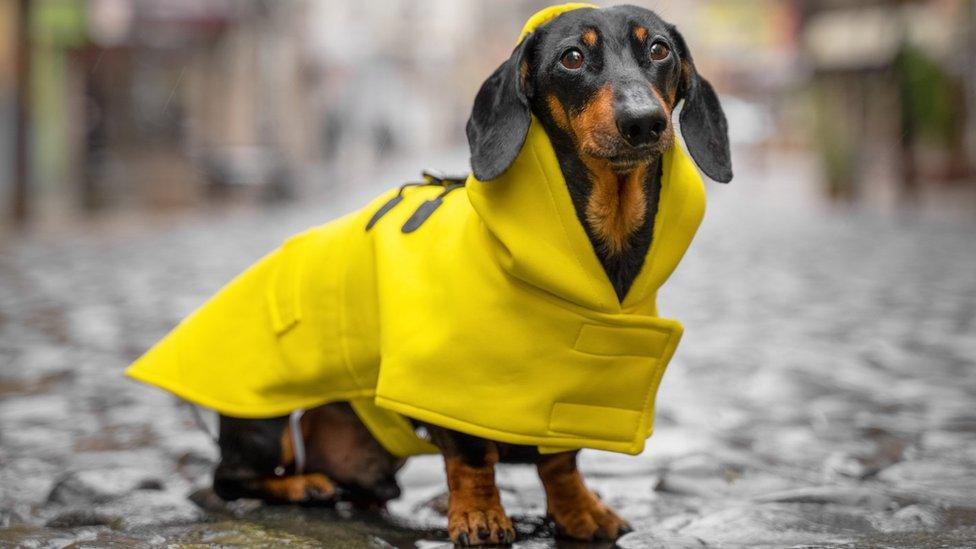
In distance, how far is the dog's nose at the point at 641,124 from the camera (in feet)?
7.97

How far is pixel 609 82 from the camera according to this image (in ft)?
8.36

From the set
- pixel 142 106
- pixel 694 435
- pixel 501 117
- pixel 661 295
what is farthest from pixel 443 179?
pixel 142 106

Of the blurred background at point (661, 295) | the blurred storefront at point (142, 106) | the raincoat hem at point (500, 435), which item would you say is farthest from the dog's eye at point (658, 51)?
the blurred storefront at point (142, 106)

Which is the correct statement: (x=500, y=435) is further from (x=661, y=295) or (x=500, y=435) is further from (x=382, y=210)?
(x=661, y=295)

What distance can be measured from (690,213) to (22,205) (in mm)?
14174

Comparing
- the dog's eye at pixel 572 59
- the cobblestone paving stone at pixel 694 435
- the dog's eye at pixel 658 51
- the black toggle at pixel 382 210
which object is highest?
the dog's eye at pixel 658 51

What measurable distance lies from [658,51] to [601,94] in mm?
232

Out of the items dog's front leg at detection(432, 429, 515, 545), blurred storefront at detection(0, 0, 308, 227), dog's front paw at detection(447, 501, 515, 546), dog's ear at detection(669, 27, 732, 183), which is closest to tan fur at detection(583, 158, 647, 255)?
dog's ear at detection(669, 27, 732, 183)

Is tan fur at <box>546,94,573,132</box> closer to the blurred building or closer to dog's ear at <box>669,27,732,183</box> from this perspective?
dog's ear at <box>669,27,732,183</box>

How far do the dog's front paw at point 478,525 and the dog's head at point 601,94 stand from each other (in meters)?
0.79

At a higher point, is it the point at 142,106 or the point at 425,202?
the point at 142,106

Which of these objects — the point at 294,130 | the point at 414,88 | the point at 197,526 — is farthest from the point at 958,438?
the point at 414,88

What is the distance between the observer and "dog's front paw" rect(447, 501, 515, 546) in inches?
109

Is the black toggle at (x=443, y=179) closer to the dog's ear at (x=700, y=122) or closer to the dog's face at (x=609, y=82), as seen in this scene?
the dog's face at (x=609, y=82)
